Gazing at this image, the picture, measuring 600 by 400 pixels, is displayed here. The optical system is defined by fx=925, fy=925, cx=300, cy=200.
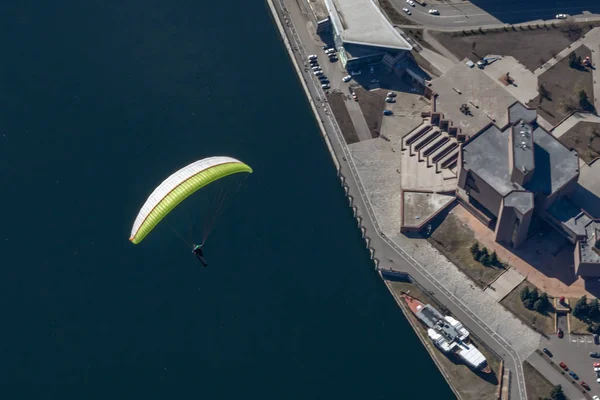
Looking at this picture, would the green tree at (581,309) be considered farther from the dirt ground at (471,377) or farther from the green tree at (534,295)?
the dirt ground at (471,377)

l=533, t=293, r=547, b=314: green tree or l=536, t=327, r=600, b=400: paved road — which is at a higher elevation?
l=533, t=293, r=547, b=314: green tree

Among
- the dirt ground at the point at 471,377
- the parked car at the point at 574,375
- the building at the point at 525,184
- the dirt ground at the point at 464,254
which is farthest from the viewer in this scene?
the dirt ground at the point at 464,254

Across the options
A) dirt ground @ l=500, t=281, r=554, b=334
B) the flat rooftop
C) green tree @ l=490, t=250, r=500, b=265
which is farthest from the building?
dirt ground @ l=500, t=281, r=554, b=334

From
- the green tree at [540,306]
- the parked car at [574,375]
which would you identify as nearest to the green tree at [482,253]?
the green tree at [540,306]

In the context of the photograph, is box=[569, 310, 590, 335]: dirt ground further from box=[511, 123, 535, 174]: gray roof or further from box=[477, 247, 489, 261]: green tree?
box=[511, 123, 535, 174]: gray roof

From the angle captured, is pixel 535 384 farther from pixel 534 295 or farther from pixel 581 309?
pixel 581 309

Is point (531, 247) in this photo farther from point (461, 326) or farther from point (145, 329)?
point (145, 329)

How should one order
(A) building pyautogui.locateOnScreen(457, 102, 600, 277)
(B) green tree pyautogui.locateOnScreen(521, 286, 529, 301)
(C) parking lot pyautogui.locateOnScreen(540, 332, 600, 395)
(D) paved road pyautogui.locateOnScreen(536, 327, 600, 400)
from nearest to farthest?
1. (C) parking lot pyautogui.locateOnScreen(540, 332, 600, 395)
2. (D) paved road pyautogui.locateOnScreen(536, 327, 600, 400)
3. (B) green tree pyautogui.locateOnScreen(521, 286, 529, 301)
4. (A) building pyautogui.locateOnScreen(457, 102, 600, 277)

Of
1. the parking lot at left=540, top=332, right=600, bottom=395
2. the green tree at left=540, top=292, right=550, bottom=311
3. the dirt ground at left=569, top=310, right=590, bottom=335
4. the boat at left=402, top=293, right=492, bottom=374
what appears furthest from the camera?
the green tree at left=540, top=292, right=550, bottom=311
